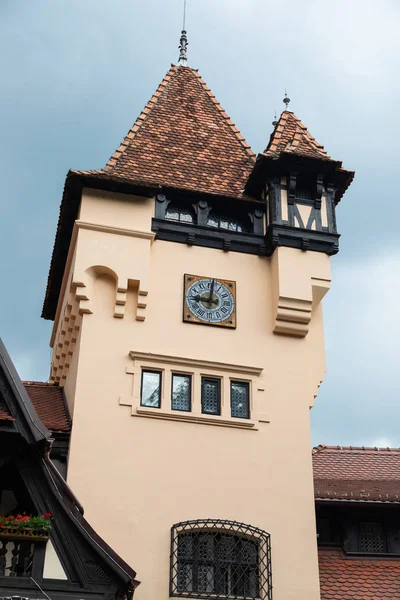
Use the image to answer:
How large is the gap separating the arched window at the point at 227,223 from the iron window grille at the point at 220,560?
615 cm

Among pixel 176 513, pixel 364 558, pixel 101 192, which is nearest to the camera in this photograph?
pixel 176 513

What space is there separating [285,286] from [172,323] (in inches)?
92.4

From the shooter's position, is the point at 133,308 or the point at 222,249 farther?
the point at 222,249

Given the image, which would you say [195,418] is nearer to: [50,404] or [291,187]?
[50,404]

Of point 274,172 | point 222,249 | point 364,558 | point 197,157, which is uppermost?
point 197,157

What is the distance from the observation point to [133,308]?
17219 millimetres

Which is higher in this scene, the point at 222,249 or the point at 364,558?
the point at 222,249

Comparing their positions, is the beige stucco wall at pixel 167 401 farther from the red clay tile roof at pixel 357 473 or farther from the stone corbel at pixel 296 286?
the red clay tile roof at pixel 357 473

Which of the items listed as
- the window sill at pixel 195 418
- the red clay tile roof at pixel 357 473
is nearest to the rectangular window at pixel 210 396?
the window sill at pixel 195 418

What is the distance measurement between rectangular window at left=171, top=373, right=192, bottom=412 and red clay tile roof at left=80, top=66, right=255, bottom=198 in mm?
3908

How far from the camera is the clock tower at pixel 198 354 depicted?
15453 mm

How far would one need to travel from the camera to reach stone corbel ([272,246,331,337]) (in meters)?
17.7

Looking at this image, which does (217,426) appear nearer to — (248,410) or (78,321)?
(248,410)

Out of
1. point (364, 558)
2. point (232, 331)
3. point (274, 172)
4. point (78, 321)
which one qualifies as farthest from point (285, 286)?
point (364, 558)
